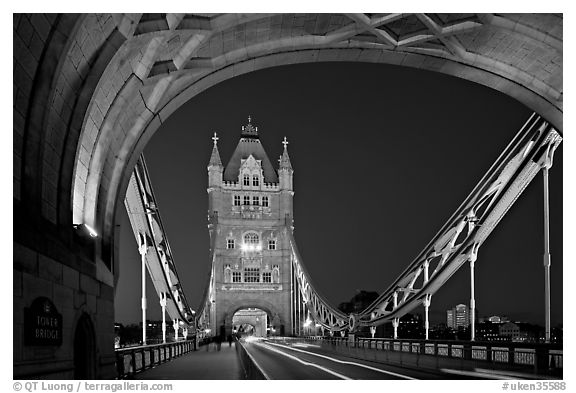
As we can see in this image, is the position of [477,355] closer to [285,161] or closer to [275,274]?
[275,274]

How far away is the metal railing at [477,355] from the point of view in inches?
626

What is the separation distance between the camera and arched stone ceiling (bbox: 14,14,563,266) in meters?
11.0

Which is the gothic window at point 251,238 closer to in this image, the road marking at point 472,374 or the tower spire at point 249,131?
the tower spire at point 249,131

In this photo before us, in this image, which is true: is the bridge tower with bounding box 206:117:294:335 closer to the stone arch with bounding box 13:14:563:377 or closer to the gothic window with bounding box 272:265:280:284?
the gothic window with bounding box 272:265:280:284

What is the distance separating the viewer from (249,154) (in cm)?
10500

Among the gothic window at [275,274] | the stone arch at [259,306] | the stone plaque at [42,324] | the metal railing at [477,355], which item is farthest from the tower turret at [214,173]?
the stone plaque at [42,324]

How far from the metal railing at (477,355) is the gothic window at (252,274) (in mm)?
64867

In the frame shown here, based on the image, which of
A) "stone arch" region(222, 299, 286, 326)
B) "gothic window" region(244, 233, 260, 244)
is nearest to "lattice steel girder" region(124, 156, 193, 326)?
"stone arch" region(222, 299, 286, 326)

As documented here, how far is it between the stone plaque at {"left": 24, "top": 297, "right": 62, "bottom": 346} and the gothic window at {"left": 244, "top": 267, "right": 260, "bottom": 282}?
279 feet

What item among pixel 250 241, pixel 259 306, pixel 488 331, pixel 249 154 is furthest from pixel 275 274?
pixel 488 331

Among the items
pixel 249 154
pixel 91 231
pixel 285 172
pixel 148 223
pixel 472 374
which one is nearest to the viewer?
pixel 91 231

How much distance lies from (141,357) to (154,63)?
872cm

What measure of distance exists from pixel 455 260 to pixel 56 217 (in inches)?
1045

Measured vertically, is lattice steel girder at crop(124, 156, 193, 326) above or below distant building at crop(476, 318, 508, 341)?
above
